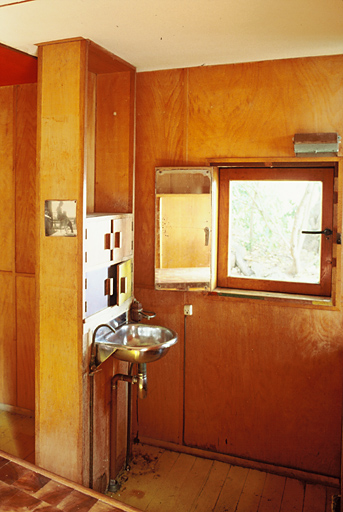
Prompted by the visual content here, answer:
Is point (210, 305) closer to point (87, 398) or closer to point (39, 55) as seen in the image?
point (87, 398)

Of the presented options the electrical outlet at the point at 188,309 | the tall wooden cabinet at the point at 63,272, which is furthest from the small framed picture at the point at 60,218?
the electrical outlet at the point at 188,309

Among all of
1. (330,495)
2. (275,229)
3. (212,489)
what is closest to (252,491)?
(212,489)

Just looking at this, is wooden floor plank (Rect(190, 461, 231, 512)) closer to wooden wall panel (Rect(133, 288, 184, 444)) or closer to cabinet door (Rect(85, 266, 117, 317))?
wooden wall panel (Rect(133, 288, 184, 444))

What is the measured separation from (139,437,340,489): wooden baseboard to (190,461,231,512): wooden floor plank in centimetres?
6

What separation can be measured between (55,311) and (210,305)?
3.71 ft

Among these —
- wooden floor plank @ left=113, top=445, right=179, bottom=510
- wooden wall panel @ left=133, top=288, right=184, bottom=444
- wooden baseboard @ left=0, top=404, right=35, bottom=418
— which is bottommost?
wooden floor plank @ left=113, top=445, right=179, bottom=510

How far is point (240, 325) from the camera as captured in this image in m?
3.26

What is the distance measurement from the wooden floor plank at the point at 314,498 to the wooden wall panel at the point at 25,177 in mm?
2646

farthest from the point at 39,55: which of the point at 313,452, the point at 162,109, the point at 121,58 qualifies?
the point at 313,452

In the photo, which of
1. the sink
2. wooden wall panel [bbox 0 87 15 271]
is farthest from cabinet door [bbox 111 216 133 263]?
wooden wall panel [bbox 0 87 15 271]

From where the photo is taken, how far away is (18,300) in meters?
3.91

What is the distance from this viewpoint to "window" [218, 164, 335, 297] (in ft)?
10.3

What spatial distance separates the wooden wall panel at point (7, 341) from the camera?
12.9ft

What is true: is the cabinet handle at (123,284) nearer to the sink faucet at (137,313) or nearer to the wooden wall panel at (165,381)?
the sink faucet at (137,313)
